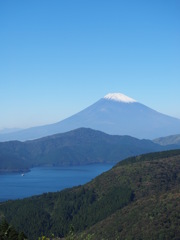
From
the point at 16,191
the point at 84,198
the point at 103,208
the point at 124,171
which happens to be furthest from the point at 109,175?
the point at 16,191

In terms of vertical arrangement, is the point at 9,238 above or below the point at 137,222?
above

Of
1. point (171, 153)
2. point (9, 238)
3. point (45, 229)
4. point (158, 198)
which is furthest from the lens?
point (171, 153)

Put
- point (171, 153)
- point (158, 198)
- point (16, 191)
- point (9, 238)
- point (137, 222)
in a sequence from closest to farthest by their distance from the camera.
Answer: point (9, 238) < point (137, 222) < point (158, 198) < point (171, 153) < point (16, 191)

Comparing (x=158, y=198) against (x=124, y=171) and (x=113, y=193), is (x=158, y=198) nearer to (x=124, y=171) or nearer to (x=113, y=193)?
(x=113, y=193)

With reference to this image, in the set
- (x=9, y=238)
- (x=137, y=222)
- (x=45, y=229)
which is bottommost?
(x=45, y=229)

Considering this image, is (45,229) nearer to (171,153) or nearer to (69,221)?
(69,221)

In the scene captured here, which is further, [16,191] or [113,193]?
[16,191]
